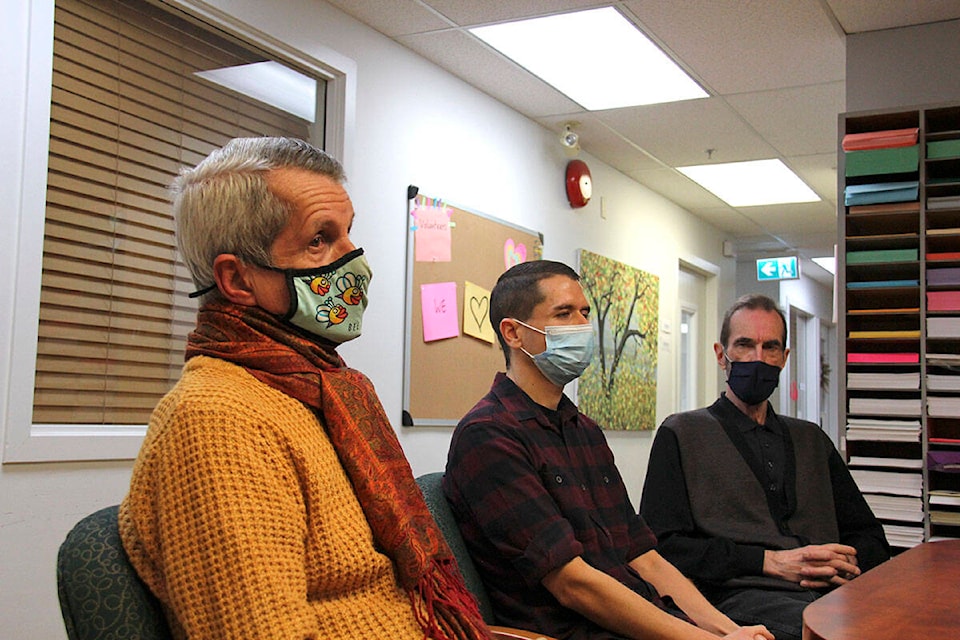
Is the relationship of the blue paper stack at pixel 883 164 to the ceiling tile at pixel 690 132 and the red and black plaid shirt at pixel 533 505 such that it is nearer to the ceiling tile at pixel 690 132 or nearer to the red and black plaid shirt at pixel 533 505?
the ceiling tile at pixel 690 132

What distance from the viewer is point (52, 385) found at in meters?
2.59

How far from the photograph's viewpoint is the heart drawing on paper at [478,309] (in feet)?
14.2

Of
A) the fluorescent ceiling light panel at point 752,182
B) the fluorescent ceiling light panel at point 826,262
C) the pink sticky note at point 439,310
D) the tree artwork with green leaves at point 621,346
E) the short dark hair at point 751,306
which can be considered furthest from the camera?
the fluorescent ceiling light panel at point 826,262

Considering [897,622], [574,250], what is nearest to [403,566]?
[897,622]

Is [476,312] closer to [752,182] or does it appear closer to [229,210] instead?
[752,182]

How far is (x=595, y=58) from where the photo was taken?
410 cm

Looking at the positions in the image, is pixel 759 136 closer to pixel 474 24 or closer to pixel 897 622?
pixel 474 24

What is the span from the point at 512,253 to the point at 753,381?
2.12m

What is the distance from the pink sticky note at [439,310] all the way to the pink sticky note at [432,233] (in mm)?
119

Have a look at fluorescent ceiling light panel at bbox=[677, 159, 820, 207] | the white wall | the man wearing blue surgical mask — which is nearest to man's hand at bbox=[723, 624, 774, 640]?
the man wearing blue surgical mask

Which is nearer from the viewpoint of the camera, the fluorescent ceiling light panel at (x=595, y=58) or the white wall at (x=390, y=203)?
the white wall at (x=390, y=203)

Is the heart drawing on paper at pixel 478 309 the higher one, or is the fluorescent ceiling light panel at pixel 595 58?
the fluorescent ceiling light panel at pixel 595 58

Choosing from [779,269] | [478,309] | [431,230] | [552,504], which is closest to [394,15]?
[431,230]

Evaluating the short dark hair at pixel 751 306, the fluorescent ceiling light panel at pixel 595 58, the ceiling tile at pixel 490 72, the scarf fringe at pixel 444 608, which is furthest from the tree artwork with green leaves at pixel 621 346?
the scarf fringe at pixel 444 608
